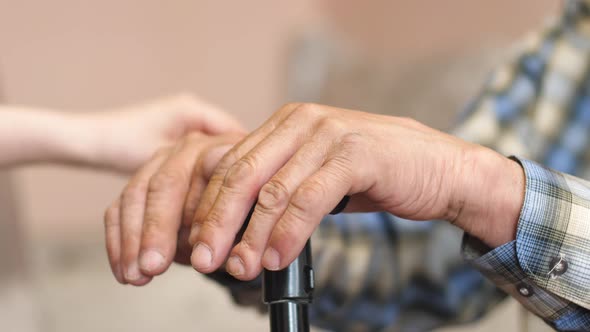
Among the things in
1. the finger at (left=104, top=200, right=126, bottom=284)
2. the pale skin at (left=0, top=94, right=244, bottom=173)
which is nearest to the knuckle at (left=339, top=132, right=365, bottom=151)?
the finger at (left=104, top=200, right=126, bottom=284)

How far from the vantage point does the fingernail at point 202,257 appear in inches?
18.2

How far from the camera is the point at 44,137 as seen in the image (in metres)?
0.79

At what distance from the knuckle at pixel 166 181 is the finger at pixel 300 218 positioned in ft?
0.49

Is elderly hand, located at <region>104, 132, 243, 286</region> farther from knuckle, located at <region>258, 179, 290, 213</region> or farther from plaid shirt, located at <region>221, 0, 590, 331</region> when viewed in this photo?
plaid shirt, located at <region>221, 0, 590, 331</region>

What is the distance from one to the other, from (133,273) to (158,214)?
51mm

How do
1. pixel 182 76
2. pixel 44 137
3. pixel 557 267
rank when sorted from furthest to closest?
pixel 182 76, pixel 44 137, pixel 557 267

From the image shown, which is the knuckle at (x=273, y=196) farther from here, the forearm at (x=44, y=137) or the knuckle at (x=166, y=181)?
the forearm at (x=44, y=137)

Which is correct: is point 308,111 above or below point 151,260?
above

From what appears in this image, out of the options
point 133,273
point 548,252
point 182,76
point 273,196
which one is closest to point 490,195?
point 548,252

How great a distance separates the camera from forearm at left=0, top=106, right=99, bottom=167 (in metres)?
0.77

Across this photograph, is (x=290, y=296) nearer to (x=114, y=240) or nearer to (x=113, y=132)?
(x=114, y=240)

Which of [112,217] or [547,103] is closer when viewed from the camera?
[112,217]

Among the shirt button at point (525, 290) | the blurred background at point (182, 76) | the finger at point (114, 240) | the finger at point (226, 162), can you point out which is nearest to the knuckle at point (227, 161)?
the finger at point (226, 162)

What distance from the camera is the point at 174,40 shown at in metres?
1.81
